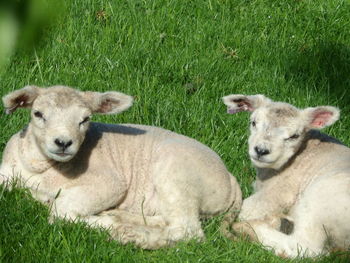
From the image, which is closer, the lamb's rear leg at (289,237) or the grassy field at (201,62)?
the lamb's rear leg at (289,237)

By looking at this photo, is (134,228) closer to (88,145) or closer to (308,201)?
(88,145)

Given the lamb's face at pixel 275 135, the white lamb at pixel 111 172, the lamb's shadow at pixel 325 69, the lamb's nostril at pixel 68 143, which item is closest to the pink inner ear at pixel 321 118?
the lamb's face at pixel 275 135

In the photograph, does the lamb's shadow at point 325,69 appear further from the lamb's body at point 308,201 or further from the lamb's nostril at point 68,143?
the lamb's nostril at point 68,143

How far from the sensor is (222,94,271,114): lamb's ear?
6023 mm

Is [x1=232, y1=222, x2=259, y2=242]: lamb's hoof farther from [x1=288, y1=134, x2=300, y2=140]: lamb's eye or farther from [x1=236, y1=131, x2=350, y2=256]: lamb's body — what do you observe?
[x1=288, y1=134, x2=300, y2=140]: lamb's eye

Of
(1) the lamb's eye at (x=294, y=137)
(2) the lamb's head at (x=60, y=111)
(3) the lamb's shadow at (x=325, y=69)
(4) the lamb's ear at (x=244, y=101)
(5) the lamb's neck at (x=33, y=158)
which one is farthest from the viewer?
(3) the lamb's shadow at (x=325, y=69)

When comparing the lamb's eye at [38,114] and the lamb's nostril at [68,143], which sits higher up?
the lamb's eye at [38,114]

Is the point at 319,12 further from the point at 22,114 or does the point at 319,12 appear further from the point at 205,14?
the point at 22,114

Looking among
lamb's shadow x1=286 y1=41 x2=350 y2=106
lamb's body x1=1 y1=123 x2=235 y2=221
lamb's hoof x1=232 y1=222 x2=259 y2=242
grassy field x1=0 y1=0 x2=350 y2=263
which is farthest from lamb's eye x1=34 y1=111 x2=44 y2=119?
lamb's shadow x1=286 y1=41 x2=350 y2=106

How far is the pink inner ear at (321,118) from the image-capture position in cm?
581

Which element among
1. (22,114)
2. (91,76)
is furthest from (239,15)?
(22,114)

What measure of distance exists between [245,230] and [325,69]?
3.79 m

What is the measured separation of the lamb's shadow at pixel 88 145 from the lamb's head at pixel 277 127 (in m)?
1.06

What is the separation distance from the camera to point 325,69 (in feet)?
26.9
